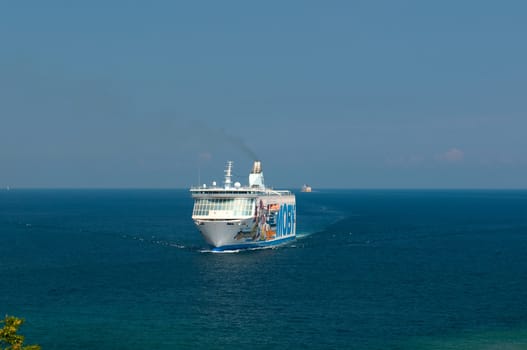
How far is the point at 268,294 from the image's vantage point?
→ 248 ft

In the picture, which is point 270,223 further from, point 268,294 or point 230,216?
point 268,294

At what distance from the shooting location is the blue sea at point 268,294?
57531 millimetres

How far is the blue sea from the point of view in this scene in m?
57.5

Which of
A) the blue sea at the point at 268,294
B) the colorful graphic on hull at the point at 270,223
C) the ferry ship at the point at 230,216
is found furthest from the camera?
the colorful graphic on hull at the point at 270,223

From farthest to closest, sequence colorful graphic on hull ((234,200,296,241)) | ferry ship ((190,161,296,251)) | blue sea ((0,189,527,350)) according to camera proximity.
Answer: colorful graphic on hull ((234,200,296,241))
ferry ship ((190,161,296,251))
blue sea ((0,189,527,350))

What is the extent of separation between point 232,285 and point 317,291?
34.8ft

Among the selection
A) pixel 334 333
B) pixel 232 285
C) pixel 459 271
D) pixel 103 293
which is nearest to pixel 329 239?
pixel 459 271

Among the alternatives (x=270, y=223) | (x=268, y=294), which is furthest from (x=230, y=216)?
(x=268, y=294)

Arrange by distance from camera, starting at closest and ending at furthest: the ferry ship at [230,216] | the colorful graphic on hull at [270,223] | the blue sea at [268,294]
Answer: the blue sea at [268,294], the ferry ship at [230,216], the colorful graphic on hull at [270,223]

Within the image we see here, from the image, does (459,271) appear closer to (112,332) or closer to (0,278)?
(112,332)

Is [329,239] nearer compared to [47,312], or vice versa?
[47,312]

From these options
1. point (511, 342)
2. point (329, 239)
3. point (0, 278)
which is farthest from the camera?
point (329, 239)

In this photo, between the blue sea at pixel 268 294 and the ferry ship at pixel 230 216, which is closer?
the blue sea at pixel 268 294

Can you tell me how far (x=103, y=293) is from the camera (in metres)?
76.3
